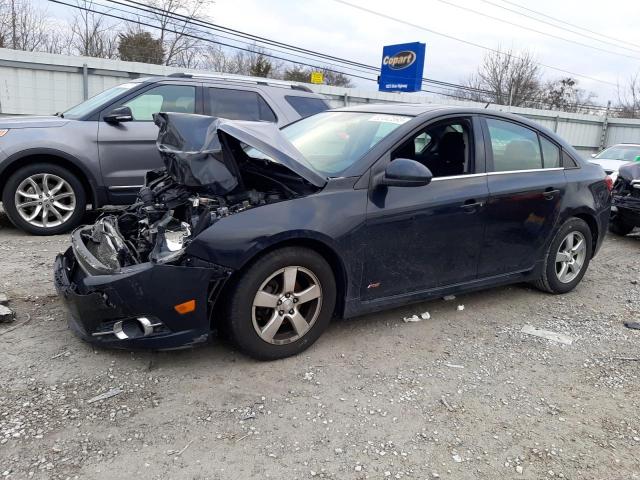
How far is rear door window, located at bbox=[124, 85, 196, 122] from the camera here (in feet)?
20.3

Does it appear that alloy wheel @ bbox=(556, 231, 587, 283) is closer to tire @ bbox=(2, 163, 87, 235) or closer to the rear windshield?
the rear windshield

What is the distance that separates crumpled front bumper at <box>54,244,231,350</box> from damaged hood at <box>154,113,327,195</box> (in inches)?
26.0

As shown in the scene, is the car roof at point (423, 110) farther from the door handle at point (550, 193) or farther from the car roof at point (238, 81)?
the car roof at point (238, 81)

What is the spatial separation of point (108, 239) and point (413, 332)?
2.29 meters

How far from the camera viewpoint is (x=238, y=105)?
6562 mm

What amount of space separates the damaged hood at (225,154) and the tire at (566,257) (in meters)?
2.55

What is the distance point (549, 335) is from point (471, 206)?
1216mm

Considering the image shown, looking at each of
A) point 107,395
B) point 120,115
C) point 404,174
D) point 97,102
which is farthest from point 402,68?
point 107,395

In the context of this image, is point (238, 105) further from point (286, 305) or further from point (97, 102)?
point (286, 305)

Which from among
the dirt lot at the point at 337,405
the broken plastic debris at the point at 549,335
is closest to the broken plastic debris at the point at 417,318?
the dirt lot at the point at 337,405

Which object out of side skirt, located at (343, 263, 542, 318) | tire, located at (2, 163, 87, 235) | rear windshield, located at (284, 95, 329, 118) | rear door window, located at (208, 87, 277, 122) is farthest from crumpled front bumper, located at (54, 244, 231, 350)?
rear windshield, located at (284, 95, 329, 118)

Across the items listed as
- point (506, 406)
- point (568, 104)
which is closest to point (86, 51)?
point (506, 406)

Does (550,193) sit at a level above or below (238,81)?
below

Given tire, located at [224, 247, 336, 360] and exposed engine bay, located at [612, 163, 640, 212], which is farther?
exposed engine bay, located at [612, 163, 640, 212]
